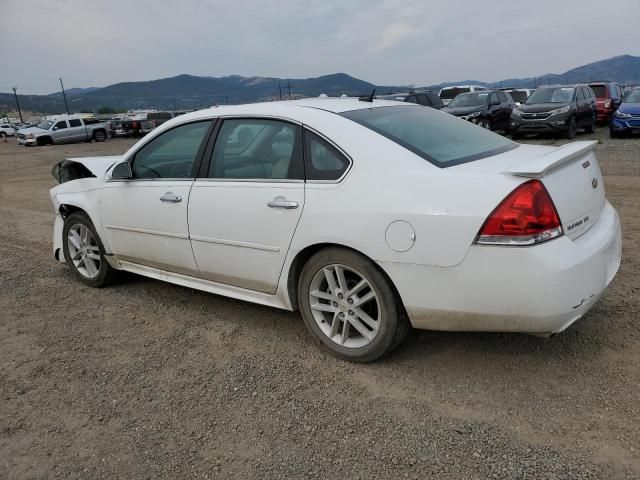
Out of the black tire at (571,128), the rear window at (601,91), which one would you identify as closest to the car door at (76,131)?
the black tire at (571,128)

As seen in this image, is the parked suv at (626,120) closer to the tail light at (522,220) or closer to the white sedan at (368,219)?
the white sedan at (368,219)

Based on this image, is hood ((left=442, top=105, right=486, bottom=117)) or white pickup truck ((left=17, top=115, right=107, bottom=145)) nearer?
hood ((left=442, top=105, right=486, bottom=117))

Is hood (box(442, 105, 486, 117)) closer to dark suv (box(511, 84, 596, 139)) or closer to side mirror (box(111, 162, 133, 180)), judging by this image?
dark suv (box(511, 84, 596, 139))

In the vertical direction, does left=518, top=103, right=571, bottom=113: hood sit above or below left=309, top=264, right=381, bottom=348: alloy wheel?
above

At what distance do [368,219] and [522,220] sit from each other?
76cm

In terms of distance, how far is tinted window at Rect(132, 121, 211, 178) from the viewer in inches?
149

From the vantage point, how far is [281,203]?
312 cm

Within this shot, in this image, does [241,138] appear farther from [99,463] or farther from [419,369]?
[99,463]

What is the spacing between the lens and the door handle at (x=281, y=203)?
10.1 ft

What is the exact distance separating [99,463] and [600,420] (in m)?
2.36

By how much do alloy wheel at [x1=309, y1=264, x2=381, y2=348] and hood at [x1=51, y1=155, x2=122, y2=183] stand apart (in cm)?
253

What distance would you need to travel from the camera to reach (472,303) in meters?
2.61

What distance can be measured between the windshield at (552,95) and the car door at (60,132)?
2632 centimetres

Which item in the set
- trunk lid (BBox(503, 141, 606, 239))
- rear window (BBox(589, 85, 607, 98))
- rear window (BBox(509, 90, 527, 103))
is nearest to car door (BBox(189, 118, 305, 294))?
trunk lid (BBox(503, 141, 606, 239))
